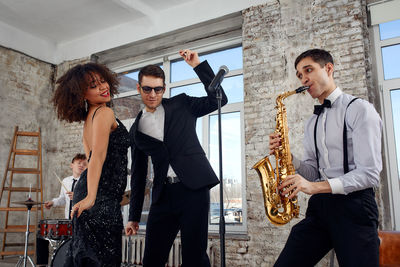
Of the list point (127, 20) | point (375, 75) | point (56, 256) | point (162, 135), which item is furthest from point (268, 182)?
point (127, 20)

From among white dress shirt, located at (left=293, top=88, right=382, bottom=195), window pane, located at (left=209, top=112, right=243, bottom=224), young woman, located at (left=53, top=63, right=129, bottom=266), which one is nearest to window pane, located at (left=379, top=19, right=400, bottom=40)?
window pane, located at (left=209, top=112, right=243, bottom=224)

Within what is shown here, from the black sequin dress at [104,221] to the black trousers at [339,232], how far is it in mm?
Result: 856

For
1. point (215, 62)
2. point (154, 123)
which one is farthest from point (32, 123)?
point (154, 123)

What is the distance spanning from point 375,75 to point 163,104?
305cm

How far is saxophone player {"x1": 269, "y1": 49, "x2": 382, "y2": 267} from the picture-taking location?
1.55 m

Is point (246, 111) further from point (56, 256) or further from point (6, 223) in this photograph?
point (6, 223)

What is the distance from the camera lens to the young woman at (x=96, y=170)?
1.55 m

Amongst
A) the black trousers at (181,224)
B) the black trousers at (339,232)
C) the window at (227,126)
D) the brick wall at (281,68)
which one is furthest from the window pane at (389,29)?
the black trousers at (181,224)

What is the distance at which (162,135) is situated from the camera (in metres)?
2.18

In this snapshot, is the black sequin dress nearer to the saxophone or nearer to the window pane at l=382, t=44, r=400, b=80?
the saxophone

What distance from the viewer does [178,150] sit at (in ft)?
6.89

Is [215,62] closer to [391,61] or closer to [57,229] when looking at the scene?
Answer: [391,61]

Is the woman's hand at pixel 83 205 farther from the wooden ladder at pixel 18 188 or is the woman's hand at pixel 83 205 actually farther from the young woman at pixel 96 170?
the wooden ladder at pixel 18 188

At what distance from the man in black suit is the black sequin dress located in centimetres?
39
